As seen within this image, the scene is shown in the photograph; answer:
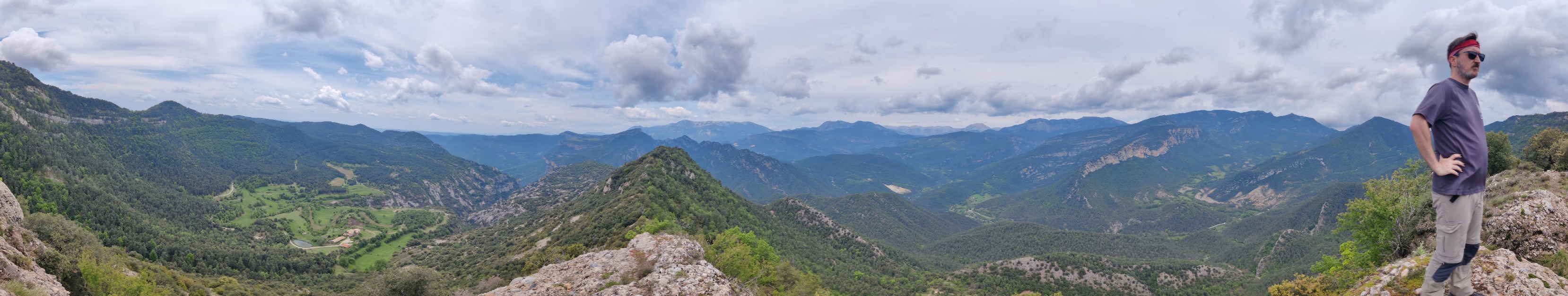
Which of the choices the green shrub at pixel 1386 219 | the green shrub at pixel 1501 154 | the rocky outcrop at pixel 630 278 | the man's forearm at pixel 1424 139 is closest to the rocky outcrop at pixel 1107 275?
the green shrub at pixel 1501 154

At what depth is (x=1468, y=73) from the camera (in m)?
7.05

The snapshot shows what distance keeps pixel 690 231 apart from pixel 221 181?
241749 mm

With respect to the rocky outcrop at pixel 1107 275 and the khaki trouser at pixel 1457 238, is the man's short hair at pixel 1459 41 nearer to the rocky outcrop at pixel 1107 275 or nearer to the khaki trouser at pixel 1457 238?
the khaki trouser at pixel 1457 238

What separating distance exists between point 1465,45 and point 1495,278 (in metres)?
8.34

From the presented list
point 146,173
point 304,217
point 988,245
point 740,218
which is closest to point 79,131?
point 146,173

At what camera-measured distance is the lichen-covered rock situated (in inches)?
560

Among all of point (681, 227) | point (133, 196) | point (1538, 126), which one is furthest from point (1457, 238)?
point (1538, 126)

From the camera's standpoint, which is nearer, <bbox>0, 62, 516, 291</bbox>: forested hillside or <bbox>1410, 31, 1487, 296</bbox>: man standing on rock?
<bbox>1410, 31, 1487, 296</bbox>: man standing on rock

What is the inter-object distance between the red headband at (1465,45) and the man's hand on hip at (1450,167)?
5.34 feet

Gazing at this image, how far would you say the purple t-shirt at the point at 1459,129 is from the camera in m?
6.92

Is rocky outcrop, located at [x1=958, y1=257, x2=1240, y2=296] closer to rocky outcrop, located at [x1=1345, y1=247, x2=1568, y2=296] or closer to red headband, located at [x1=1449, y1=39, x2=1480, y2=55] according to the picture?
rocky outcrop, located at [x1=1345, y1=247, x2=1568, y2=296]

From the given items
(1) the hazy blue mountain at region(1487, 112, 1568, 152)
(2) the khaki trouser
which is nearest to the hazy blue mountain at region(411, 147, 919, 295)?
(2) the khaki trouser

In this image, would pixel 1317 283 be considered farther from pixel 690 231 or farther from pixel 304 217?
pixel 304 217

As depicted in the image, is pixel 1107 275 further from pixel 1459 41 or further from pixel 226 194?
pixel 226 194
